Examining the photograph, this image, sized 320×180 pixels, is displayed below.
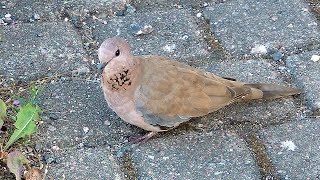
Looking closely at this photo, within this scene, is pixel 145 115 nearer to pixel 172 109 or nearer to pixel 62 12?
pixel 172 109

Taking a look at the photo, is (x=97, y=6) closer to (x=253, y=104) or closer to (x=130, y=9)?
(x=130, y=9)

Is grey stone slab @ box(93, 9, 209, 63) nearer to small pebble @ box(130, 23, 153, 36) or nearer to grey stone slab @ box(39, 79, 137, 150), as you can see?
small pebble @ box(130, 23, 153, 36)

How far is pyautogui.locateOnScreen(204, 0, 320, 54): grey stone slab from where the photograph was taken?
3.75 meters

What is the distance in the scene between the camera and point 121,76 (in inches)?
121

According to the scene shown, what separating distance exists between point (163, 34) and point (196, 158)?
0.91 metres

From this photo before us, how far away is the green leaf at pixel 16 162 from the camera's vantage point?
2.91 m

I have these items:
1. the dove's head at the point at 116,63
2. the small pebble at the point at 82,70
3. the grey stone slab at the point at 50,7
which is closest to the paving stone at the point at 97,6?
the grey stone slab at the point at 50,7

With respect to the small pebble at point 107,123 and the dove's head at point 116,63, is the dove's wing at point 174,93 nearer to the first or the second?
the dove's head at point 116,63

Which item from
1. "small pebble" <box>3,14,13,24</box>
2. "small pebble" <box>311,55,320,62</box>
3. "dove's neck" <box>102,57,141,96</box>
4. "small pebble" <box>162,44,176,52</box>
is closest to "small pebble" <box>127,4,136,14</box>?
"small pebble" <box>162,44,176,52</box>

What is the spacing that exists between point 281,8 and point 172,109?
3.83 ft

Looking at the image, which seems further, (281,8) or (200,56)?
(281,8)

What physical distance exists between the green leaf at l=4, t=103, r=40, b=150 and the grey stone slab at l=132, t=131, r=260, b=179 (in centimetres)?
46

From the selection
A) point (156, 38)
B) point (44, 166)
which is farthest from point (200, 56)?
point (44, 166)

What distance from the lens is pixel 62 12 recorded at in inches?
154
